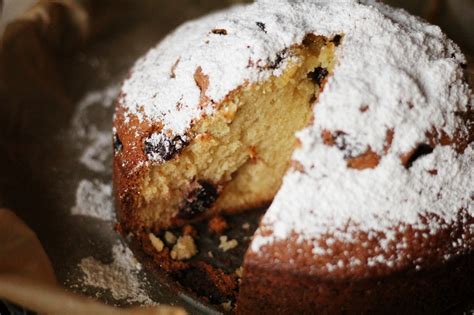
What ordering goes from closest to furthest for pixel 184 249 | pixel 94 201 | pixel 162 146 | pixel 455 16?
pixel 162 146
pixel 184 249
pixel 94 201
pixel 455 16

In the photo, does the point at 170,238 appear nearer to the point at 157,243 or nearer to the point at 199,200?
the point at 157,243

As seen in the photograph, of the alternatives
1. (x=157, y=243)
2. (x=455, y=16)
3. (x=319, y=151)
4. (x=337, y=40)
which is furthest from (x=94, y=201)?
(x=455, y=16)

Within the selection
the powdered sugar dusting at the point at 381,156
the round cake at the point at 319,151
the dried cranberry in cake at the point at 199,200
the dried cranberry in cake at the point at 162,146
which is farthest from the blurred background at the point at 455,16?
the dried cranberry in cake at the point at 199,200

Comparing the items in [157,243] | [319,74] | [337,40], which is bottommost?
[157,243]

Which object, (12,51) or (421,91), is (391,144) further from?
(12,51)

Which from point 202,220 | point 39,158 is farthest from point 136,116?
point 39,158

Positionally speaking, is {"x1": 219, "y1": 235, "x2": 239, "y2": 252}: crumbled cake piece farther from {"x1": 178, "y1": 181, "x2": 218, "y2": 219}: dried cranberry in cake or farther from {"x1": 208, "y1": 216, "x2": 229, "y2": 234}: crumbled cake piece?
{"x1": 178, "y1": 181, "x2": 218, "y2": 219}: dried cranberry in cake

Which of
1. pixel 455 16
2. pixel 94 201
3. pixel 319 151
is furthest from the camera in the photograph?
pixel 455 16
